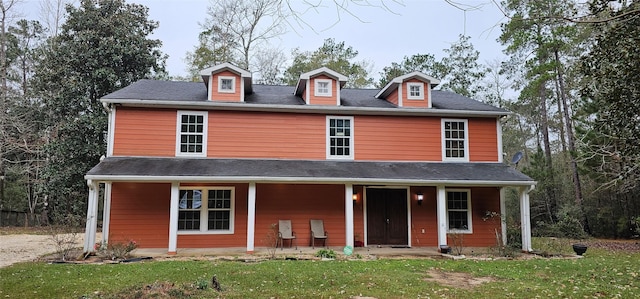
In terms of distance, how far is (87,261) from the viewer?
32.9 ft

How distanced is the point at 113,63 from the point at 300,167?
14240mm

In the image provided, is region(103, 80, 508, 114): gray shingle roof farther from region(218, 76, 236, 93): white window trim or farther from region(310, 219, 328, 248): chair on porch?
region(310, 219, 328, 248): chair on porch

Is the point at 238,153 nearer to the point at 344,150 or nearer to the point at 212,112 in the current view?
the point at 212,112

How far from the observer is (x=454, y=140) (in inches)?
554

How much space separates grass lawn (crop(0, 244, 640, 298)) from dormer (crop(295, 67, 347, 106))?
18.8 ft

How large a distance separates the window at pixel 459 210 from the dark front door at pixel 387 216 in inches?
59.3

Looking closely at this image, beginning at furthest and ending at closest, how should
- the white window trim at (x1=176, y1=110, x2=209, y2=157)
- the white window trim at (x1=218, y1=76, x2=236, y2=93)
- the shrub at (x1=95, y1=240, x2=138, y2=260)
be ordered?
the white window trim at (x1=218, y1=76, x2=236, y2=93) → the white window trim at (x1=176, y1=110, x2=209, y2=157) → the shrub at (x1=95, y1=240, x2=138, y2=260)

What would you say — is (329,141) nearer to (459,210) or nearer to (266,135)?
(266,135)

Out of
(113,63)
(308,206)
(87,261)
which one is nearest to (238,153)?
(308,206)

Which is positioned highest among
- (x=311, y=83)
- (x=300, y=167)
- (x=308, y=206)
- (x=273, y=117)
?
(x=311, y=83)

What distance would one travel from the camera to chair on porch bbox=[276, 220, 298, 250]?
41.1 feet

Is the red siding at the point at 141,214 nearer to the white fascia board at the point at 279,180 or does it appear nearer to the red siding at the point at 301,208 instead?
the white fascia board at the point at 279,180

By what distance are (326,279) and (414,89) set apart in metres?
8.54

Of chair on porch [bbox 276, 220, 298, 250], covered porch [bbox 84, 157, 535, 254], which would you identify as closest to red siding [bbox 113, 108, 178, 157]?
covered porch [bbox 84, 157, 535, 254]
